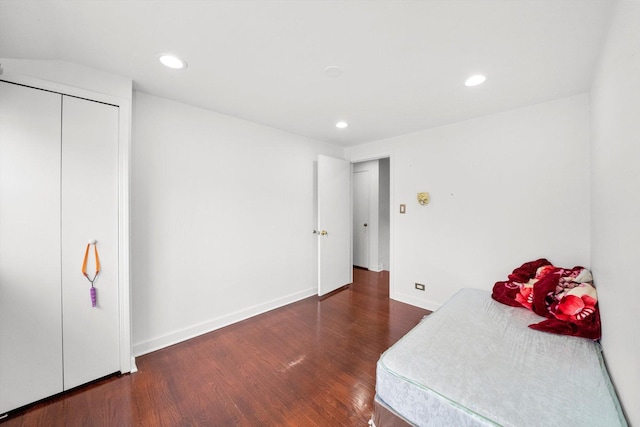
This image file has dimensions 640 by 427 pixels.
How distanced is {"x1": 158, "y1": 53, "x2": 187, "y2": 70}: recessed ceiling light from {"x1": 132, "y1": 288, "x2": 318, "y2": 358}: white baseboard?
93.3 inches

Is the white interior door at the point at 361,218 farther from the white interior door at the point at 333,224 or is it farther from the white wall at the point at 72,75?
the white wall at the point at 72,75

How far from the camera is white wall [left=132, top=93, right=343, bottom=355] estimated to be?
7.20ft

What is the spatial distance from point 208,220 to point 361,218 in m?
3.50

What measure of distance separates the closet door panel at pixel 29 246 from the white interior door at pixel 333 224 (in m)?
2.62

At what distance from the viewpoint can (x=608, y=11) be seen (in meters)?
1.22

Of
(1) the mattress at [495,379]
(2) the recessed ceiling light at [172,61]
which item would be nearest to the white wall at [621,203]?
(1) the mattress at [495,379]

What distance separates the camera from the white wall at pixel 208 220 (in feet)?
7.20

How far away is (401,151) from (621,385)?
2840 mm

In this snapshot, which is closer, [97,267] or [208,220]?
[97,267]

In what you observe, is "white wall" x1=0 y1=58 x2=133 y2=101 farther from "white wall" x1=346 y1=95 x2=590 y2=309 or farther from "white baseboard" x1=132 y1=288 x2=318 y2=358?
"white wall" x1=346 y1=95 x2=590 y2=309

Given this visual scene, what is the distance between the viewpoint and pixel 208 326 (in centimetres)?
257

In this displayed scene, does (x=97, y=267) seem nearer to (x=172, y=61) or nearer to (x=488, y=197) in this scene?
(x=172, y=61)

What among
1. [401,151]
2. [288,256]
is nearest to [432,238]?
[401,151]

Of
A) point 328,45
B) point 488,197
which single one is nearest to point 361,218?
point 488,197
